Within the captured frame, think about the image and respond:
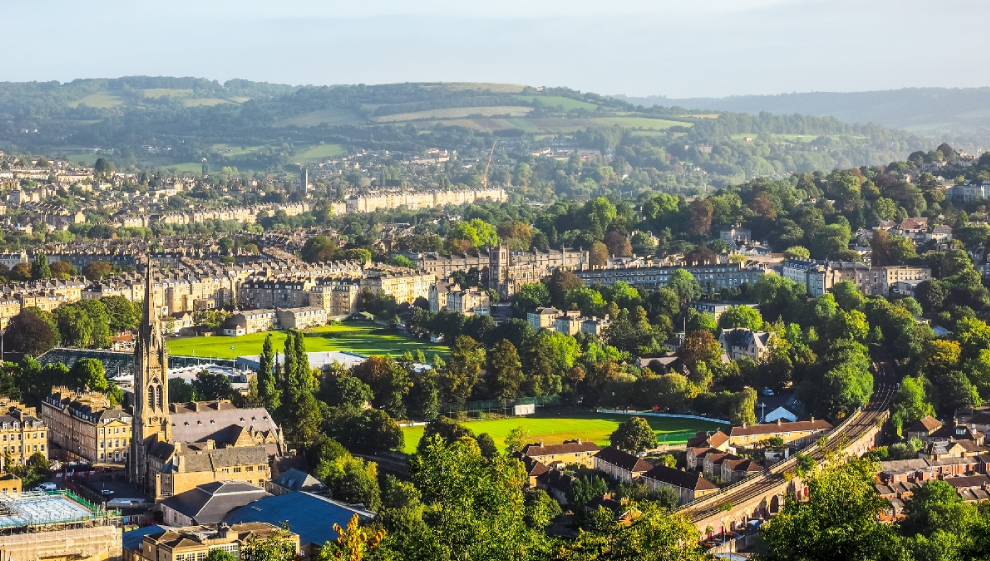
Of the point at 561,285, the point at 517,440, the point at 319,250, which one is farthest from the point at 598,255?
the point at 517,440

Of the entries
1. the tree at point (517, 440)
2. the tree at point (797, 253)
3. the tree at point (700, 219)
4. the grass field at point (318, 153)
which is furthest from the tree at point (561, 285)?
the grass field at point (318, 153)

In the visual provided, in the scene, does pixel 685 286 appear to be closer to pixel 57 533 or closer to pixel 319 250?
pixel 319 250

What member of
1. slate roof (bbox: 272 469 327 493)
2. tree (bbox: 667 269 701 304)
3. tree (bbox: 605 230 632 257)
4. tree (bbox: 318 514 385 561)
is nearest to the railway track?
tree (bbox: 318 514 385 561)

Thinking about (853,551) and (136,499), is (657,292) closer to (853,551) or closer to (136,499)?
(136,499)

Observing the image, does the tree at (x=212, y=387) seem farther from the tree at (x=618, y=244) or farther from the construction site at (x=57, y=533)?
the tree at (x=618, y=244)

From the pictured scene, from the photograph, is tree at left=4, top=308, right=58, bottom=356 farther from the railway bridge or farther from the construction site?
the railway bridge
